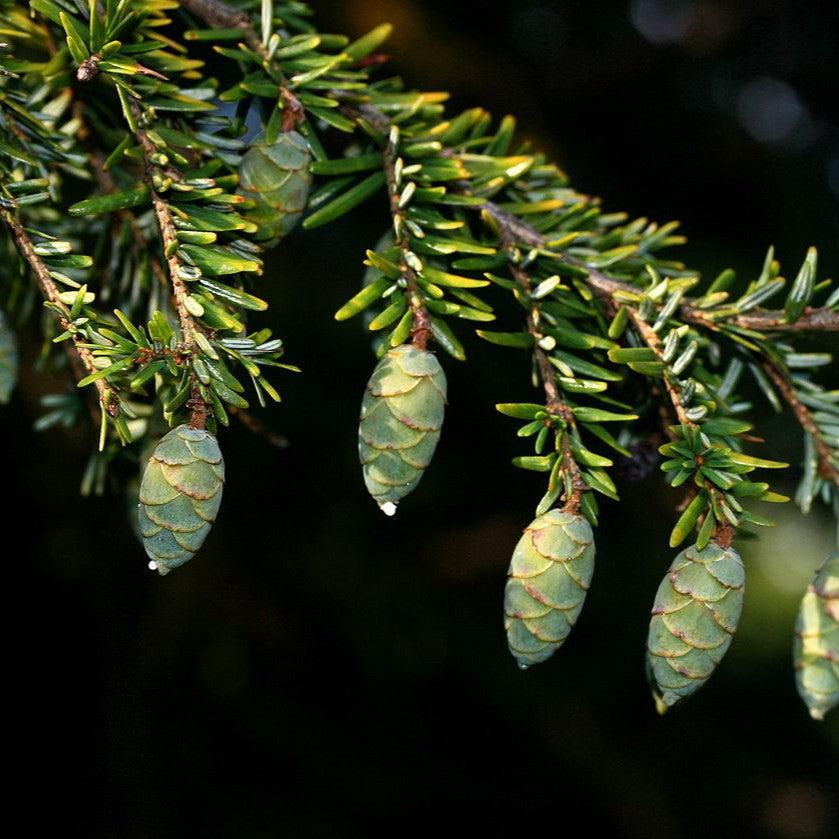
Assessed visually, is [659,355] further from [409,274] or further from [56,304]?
[56,304]

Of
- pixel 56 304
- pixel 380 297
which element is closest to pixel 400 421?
pixel 380 297

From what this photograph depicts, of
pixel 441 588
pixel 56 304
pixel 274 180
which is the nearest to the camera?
pixel 56 304

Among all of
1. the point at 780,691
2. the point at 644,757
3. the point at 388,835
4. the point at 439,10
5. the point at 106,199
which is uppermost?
the point at 439,10

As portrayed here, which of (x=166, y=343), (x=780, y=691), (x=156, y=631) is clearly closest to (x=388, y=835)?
(x=156, y=631)

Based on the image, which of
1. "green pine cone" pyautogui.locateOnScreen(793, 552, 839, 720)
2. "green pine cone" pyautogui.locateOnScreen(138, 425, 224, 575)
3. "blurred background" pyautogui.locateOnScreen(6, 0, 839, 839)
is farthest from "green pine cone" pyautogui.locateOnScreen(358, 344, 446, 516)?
"blurred background" pyautogui.locateOnScreen(6, 0, 839, 839)

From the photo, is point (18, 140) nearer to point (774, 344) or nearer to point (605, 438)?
point (605, 438)

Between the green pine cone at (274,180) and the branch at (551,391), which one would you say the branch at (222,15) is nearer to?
the green pine cone at (274,180)

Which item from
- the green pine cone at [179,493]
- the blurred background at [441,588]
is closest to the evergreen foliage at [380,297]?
the green pine cone at [179,493]
